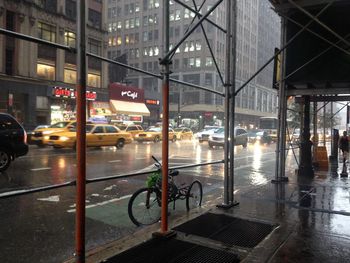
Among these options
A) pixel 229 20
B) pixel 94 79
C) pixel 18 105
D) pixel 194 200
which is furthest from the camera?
pixel 94 79

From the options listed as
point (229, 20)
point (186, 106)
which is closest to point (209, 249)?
point (229, 20)

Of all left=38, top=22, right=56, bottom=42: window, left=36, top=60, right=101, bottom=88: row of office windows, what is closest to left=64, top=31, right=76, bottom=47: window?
left=36, top=60, right=101, bottom=88: row of office windows

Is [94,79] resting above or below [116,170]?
above

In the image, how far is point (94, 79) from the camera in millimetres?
45031

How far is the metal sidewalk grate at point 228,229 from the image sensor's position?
230 inches

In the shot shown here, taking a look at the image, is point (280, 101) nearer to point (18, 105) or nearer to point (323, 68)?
point (323, 68)

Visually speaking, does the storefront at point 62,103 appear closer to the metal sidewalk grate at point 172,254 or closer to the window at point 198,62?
the metal sidewalk grate at point 172,254

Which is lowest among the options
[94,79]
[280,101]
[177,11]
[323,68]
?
[280,101]

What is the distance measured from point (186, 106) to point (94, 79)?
3715 centimetres

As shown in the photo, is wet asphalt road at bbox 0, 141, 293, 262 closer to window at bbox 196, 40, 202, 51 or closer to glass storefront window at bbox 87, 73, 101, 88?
glass storefront window at bbox 87, 73, 101, 88

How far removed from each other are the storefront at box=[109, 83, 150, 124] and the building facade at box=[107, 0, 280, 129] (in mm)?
20376

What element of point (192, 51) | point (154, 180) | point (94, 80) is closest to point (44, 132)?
point (154, 180)

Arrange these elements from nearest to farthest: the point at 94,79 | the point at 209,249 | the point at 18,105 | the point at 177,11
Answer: the point at 209,249
the point at 18,105
the point at 94,79
the point at 177,11

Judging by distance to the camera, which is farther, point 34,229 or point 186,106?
point 186,106
